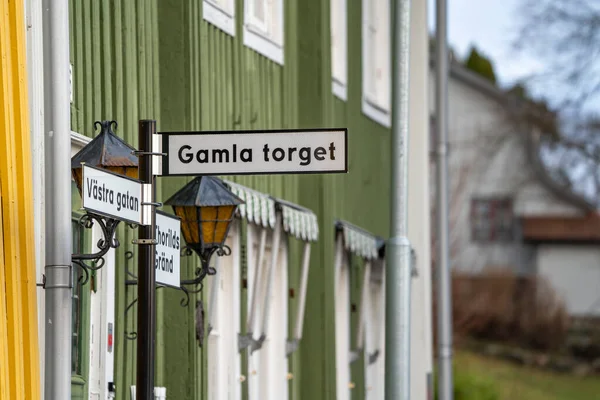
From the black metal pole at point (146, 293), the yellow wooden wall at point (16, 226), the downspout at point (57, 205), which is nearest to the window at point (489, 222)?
the yellow wooden wall at point (16, 226)

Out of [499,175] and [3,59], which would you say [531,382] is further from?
[3,59]

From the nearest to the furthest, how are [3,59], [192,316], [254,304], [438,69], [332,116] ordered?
[3,59], [192,316], [254,304], [332,116], [438,69]

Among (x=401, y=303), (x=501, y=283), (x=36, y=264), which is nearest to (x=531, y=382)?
(x=501, y=283)

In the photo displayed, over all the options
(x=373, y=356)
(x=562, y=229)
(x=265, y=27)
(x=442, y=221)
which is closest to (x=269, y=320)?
(x=265, y=27)

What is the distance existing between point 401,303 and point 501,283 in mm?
38931

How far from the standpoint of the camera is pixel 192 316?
1217cm

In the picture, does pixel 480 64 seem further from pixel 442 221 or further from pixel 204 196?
pixel 204 196

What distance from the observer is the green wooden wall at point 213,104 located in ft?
36.2

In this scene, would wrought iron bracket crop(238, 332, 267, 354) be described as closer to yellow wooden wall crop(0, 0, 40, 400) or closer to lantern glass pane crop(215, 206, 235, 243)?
lantern glass pane crop(215, 206, 235, 243)

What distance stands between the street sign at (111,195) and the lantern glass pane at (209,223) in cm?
230

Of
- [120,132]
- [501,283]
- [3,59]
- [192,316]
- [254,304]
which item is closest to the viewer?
[3,59]

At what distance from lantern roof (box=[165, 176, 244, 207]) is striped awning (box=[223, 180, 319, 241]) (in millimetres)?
2359

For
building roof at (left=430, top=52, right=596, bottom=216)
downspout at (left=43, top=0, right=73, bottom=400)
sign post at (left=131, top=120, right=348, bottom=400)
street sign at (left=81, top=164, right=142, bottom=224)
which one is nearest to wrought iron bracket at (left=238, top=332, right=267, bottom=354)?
sign post at (left=131, top=120, right=348, bottom=400)

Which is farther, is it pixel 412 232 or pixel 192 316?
pixel 412 232
